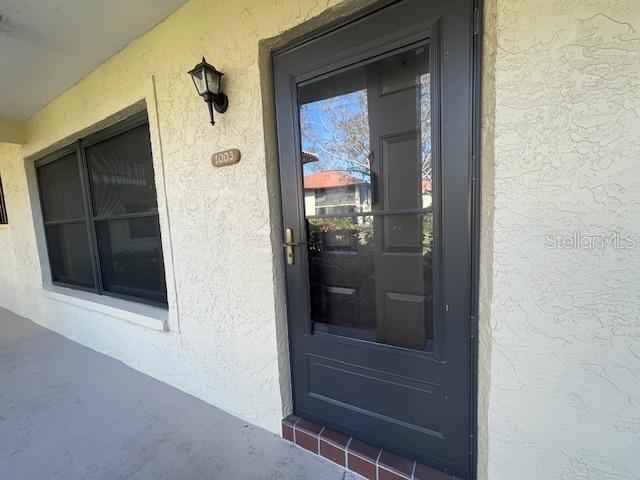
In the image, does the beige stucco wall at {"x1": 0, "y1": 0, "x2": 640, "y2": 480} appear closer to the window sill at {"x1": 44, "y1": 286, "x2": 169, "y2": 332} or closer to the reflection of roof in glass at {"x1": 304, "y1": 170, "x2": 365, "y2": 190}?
the reflection of roof in glass at {"x1": 304, "y1": 170, "x2": 365, "y2": 190}

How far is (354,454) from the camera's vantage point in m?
1.42

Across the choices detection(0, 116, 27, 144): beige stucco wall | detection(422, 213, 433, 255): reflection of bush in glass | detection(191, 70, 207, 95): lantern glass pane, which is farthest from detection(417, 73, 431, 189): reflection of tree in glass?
detection(0, 116, 27, 144): beige stucco wall

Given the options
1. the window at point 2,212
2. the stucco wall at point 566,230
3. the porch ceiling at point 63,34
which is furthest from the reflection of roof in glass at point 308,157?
the window at point 2,212

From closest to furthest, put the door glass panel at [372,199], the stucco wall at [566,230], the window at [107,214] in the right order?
the stucco wall at [566,230], the door glass panel at [372,199], the window at [107,214]

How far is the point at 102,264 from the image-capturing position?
2.90 metres

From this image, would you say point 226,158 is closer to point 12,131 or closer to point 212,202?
point 212,202

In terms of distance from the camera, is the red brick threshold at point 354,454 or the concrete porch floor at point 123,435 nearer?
the red brick threshold at point 354,454

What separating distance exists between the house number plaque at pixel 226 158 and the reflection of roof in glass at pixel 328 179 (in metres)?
0.43

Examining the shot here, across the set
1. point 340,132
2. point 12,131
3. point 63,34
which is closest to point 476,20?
point 340,132

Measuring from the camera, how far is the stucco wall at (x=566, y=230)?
83 centimetres

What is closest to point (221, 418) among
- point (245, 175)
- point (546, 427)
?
point (245, 175)

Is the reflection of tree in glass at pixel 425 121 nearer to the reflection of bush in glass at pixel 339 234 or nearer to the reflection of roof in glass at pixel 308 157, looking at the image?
the reflection of bush in glass at pixel 339 234

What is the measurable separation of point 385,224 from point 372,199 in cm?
14

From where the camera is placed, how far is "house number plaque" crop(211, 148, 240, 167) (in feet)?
5.16
